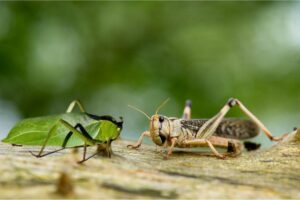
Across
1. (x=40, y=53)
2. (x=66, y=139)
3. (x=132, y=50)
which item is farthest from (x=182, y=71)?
(x=66, y=139)

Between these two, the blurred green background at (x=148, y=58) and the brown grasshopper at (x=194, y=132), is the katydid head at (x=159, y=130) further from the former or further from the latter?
the blurred green background at (x=148, y=58)

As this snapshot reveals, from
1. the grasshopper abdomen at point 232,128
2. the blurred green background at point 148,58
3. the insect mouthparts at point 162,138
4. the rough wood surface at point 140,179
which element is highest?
the blurred green background at point 148,58

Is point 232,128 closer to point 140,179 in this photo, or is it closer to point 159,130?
point 159,130

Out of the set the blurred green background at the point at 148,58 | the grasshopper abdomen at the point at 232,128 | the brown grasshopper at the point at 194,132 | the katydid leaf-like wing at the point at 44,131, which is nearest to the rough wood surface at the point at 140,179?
the katydid leaf-like wing at the point at 44,131

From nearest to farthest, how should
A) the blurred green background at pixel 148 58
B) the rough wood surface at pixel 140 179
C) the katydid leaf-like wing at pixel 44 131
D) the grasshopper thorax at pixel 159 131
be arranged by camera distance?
the rough wood surface at pixel 140 179
the katydid leaf-like wing at pixel 44 131
the grasshopper thorax at pixel 159 131
the blurred green background at pixel 148 58

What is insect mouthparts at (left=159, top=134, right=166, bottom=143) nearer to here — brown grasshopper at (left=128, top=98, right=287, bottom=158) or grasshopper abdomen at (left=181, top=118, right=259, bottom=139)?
brown grasshopper at (left=128, top=98, right=287, bottom=158)

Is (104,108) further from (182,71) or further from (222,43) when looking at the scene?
(222,43)

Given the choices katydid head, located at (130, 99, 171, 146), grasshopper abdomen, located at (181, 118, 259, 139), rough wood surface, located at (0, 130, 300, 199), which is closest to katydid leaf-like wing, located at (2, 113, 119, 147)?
rough wood surface, located at (0, 130, 300, 199)
